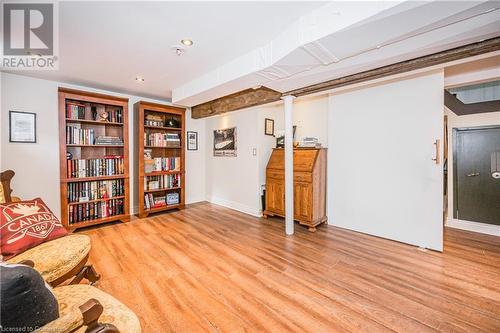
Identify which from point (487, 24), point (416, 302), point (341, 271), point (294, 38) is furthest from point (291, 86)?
point (416, 302)

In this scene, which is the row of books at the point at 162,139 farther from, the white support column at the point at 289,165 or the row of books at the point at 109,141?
the white support column at the point at 289,165

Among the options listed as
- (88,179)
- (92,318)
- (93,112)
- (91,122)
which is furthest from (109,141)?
(92,318)

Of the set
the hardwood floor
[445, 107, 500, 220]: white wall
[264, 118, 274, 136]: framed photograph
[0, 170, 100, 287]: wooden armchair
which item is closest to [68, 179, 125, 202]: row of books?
the hardwood floor

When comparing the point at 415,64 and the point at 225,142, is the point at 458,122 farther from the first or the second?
the point at 225,142

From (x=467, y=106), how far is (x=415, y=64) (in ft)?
6.71

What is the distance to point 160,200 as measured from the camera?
14.6ft

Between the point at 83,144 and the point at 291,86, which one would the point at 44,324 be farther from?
the point at 83,144

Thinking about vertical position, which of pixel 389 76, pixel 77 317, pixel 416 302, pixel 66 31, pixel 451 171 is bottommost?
pixel 416 302

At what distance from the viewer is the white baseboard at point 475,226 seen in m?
3.19

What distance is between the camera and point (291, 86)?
3.02m

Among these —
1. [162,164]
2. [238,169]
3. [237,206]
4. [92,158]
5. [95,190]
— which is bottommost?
[237,206]

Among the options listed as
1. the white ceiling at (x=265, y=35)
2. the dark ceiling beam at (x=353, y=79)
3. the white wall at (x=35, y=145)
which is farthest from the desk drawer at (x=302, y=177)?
the white wall at (x=35, y=145)

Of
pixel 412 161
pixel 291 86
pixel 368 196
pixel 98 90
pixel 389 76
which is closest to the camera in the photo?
pixel 389 76

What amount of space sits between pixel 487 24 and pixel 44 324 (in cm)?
323
